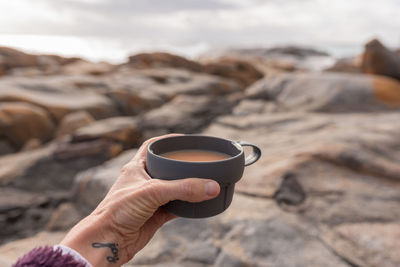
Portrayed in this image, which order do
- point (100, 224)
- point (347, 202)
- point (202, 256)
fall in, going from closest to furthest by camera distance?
point (100, 224) → point (202, 256) → point (347, 202)

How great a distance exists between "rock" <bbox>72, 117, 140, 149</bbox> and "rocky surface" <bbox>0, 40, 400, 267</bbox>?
0.06 feet

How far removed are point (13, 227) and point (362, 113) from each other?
437 cm

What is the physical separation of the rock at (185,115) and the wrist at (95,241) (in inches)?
138

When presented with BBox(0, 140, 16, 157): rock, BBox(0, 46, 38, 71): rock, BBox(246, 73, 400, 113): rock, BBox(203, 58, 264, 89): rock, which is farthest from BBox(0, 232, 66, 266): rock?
BBox(203, 58, 264, 89): rock

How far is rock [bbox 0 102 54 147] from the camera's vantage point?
5289 millimetres

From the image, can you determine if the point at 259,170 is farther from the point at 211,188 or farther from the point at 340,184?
the point at 211,188

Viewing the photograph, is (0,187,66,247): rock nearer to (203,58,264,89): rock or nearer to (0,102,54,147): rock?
(0,102,54,147): rock

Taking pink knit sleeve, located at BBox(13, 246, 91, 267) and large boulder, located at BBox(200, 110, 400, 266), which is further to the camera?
large boulder, located at BBox(200, 110, 400, 266)

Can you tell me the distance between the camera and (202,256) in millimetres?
1899

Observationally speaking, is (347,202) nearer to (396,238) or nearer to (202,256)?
(396,238)

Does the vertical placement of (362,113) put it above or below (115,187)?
below

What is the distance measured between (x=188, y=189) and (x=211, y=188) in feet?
0.27

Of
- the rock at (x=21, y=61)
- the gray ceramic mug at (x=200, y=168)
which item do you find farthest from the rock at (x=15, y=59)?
the gray ceramic mug at (x=200, y=168)

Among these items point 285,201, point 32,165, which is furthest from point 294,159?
point 32,165
